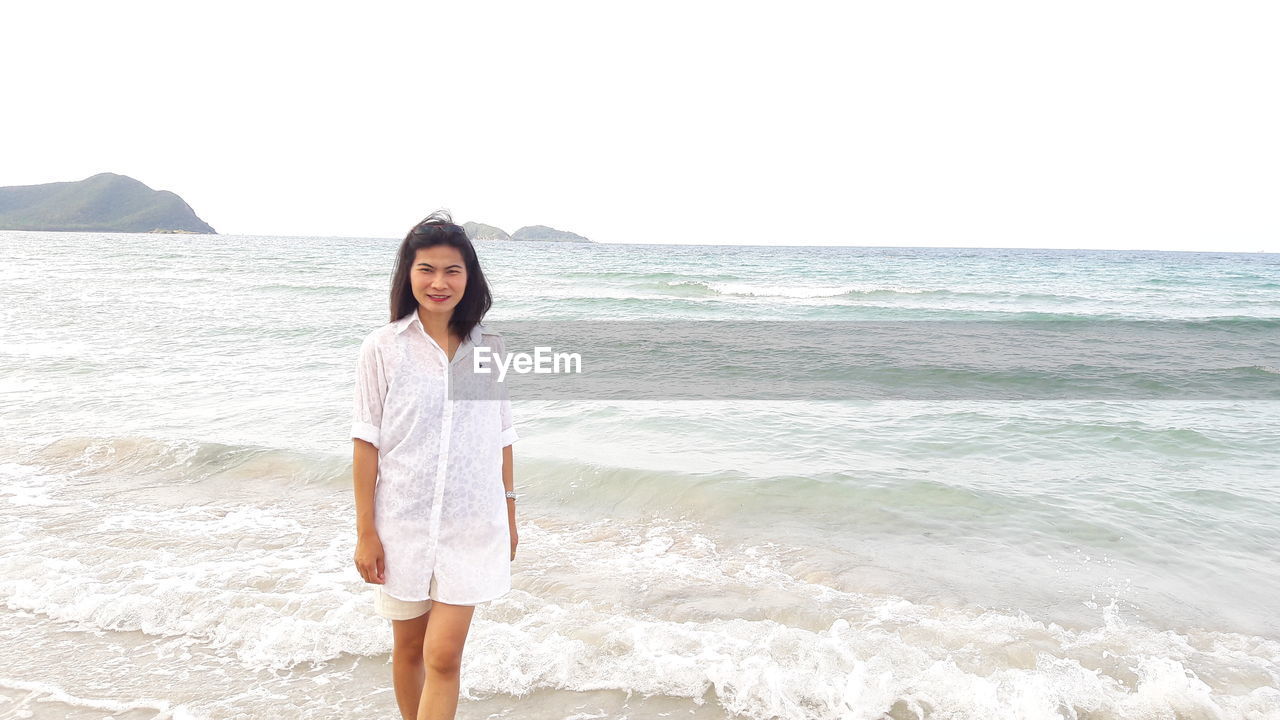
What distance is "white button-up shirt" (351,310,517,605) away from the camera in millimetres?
2232

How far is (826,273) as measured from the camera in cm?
4025

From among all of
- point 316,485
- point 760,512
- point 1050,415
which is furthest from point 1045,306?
point 316,485

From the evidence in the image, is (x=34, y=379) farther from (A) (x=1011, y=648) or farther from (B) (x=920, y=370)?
(B) (x=920, y=370)

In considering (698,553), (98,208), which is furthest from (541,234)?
(698,553)

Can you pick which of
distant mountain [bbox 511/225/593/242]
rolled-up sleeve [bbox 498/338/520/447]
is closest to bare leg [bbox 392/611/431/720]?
rolled-up sleeve [bbox 498/338/520/447]

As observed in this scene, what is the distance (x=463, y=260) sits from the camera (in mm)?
2342

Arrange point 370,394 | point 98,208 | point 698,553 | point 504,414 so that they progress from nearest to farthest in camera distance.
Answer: point 370,394
point 504,414
point 698,553
point 98,208

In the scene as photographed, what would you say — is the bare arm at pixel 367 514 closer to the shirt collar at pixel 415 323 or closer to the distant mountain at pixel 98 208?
the shirt collar at pixel 415 323

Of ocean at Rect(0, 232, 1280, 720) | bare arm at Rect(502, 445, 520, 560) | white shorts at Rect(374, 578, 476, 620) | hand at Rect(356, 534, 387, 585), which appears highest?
bare arm at Rect(502, 445, 520, 560)

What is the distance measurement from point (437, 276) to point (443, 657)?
3.92 ft

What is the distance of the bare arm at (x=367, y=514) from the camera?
2227 millimetres

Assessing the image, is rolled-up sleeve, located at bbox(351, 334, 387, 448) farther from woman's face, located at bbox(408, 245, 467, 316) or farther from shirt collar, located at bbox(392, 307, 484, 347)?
woman's face, located at bbox(408, 245, 467, 316)

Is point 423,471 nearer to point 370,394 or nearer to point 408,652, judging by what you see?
point 370,394

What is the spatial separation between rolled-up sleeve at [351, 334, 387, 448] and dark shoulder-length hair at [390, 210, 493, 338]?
0.48 feet
